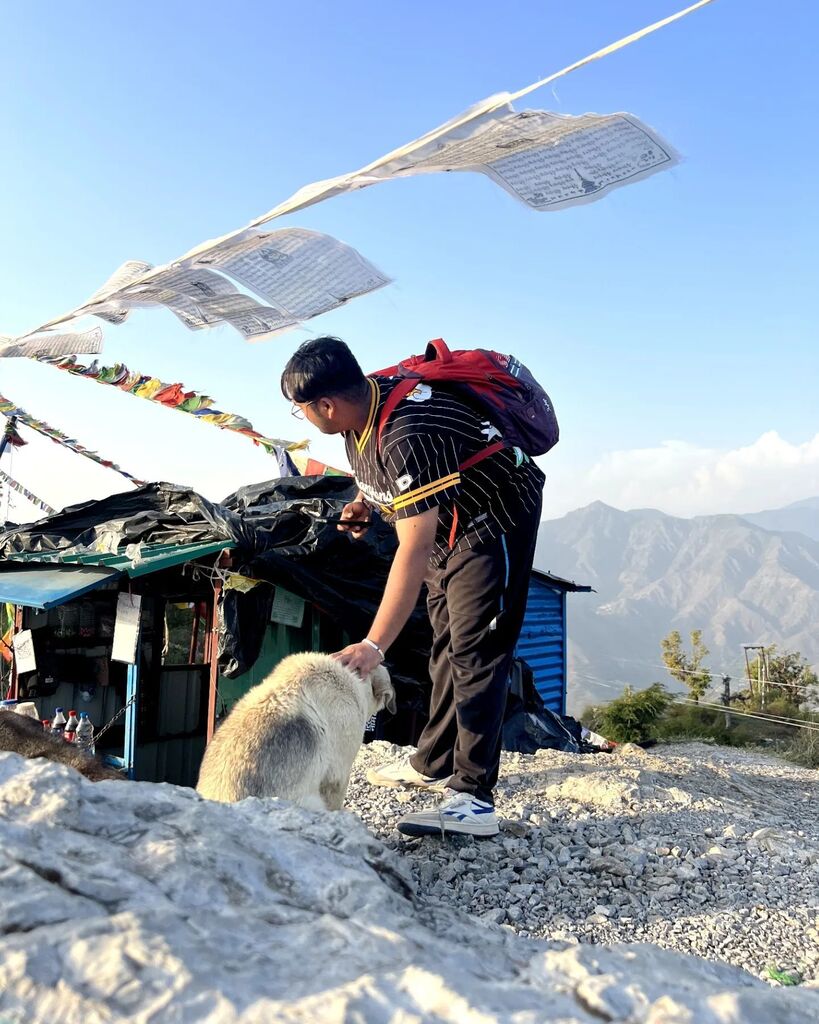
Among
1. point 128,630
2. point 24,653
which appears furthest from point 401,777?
point 24,653

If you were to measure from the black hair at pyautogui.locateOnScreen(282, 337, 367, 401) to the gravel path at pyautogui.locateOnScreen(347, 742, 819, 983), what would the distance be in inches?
80.0

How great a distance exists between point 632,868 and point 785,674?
18.9 m

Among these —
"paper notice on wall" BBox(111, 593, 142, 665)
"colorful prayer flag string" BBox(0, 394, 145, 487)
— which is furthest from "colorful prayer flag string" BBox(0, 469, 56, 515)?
"paper notice on wall" BBox(111, 593, 142, 665)

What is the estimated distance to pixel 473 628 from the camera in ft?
11.9

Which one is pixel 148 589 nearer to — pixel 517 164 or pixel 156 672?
pixel 156 672

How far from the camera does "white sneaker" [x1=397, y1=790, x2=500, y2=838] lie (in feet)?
11.1

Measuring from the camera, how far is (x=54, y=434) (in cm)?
1270

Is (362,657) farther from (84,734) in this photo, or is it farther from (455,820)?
(84,734)

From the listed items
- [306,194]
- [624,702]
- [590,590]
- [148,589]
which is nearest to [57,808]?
[306,194]

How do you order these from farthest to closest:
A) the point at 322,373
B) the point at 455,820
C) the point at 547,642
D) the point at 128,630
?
the point at 547,642 → the point at 128,630 → the point at 455,820 → the point at 322,373

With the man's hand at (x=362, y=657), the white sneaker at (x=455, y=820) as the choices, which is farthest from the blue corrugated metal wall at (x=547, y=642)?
the man's hand at (x=362, y=657)

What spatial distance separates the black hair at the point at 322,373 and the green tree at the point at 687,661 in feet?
61.0

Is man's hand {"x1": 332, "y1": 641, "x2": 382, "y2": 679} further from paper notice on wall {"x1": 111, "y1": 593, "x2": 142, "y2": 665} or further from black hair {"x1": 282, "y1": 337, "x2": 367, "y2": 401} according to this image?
paper notice on wall {"x1": 111, "y1": 593, "x2": 142, "y2": 665}

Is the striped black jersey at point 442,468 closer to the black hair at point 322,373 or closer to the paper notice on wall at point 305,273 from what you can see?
the black hair at point 322,373
